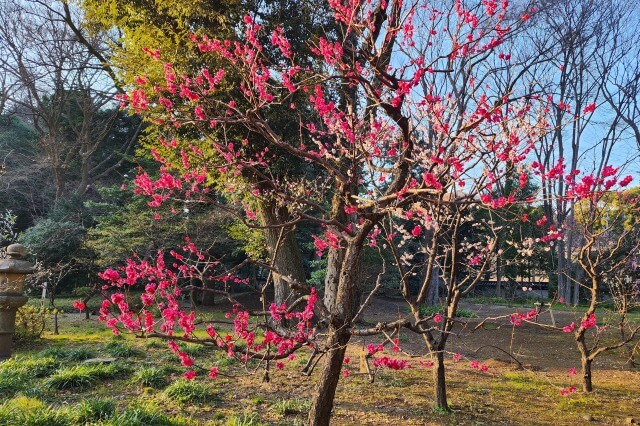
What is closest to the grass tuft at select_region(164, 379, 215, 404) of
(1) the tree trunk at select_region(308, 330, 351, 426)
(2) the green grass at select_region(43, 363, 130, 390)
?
(2) the green grass at select_region(43, 363, 130, 390)

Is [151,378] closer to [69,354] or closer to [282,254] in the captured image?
[69,354]

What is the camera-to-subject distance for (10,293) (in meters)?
6.69

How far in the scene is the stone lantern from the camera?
6.62 m

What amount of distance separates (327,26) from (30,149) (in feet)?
56.4

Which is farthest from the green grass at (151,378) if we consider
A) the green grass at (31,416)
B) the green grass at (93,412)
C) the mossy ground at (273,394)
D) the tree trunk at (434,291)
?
the tree trunk at (434,291)

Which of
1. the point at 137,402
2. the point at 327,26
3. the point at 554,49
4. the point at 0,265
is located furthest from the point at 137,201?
the point at 554,49

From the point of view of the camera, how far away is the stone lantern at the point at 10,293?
6.62m

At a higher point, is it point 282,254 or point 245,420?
point 282,254

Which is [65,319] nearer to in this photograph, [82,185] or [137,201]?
[137,201]

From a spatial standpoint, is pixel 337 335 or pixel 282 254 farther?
pixel 282 254

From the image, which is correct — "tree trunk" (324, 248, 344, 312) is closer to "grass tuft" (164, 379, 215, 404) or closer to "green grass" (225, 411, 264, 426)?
"grass tuft" (164, 379, 215, 404)

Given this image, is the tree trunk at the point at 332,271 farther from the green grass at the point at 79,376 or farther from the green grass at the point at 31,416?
the green grass at the point at 31,416

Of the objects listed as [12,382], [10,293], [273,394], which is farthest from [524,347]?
[10,293]

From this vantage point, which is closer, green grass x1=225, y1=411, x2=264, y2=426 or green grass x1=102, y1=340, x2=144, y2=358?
green grass x1=225, y1=411, x2=264, y2=426
